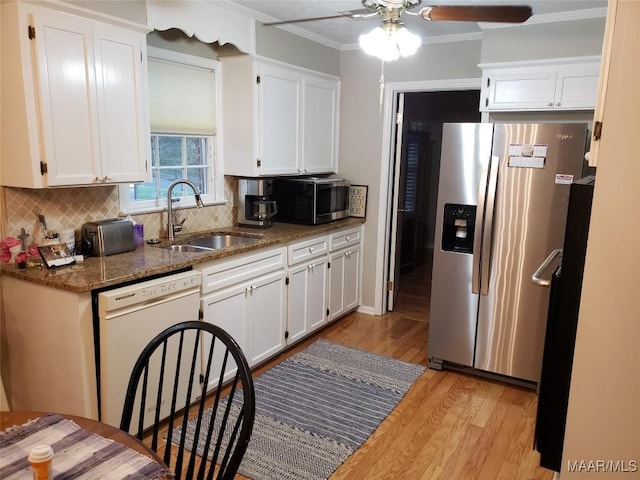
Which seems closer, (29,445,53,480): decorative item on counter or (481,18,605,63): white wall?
(29,445,53,480): decorative item on counter

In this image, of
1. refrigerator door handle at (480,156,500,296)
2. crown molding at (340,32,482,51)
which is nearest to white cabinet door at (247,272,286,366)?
refrigerator door handle at (480,156,500,296)

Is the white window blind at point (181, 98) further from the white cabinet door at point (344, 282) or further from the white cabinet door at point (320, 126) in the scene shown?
the white cabinet door at point (344, 282)

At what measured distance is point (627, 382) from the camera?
1407 millimetres

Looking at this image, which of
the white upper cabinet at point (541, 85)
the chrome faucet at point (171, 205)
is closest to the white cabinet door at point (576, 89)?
the white upper cabinet at point (541, 85)

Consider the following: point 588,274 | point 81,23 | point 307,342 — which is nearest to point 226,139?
point 81,23

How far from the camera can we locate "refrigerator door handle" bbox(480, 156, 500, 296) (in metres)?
3.08

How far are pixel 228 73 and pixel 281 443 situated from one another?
2.51 meters

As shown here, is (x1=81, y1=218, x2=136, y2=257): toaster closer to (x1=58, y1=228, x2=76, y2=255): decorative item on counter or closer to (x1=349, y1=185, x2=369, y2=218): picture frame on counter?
(x1=58, y1=228, x2=76, y2=255): decorative item on counter

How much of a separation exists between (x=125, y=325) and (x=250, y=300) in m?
1.01

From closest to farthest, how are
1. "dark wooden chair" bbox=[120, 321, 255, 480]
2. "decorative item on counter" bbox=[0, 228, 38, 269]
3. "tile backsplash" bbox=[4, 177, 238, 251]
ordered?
"dark wooden chair" bbox=[120, 321, 255, 480]
"decorative item on counter" bbox=[0, 228, 38, 269]
"tile backsplash" bbox=[4, 177, 238, 251]

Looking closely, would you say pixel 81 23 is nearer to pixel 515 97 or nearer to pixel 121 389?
pixel 121 389

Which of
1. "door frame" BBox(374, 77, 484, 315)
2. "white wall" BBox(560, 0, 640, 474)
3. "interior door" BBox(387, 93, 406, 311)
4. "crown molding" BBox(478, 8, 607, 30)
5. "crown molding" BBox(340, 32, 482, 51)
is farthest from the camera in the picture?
"interior door" BBox(387, 93, 406, 311)

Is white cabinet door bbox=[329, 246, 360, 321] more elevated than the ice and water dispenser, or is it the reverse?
the ice and water dispenser

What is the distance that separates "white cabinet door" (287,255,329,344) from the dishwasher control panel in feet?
3.44
